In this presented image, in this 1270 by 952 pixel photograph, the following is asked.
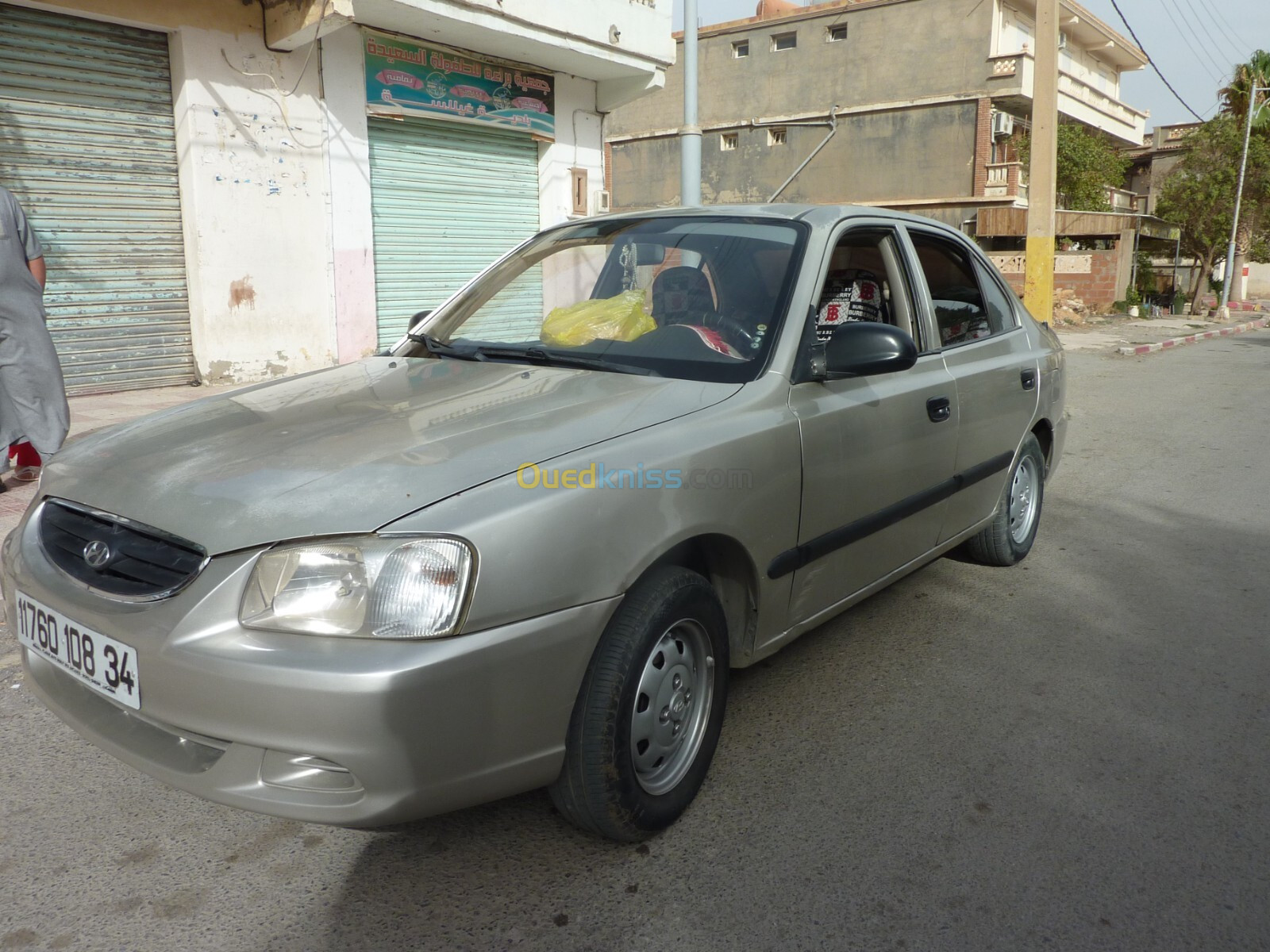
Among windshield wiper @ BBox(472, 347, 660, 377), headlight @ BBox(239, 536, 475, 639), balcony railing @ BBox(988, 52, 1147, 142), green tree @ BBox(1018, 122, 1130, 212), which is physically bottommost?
headlight @ BBox(239, 536, 475, 639)

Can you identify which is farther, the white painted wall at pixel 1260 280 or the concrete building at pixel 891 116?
the white painted wall at pixel 1260 280

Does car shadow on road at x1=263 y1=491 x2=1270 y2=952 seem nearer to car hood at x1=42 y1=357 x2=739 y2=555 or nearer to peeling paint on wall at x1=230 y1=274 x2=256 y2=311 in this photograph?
car hood at x1=42 y1=357 x2=739 y2=555

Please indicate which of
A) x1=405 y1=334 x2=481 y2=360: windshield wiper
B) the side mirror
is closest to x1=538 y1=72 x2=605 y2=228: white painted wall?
x1=405 y1=334 x2=481 y2=360: windshield wiper

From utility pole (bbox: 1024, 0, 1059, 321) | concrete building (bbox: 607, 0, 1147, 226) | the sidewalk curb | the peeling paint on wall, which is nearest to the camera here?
the peeling paint on wall

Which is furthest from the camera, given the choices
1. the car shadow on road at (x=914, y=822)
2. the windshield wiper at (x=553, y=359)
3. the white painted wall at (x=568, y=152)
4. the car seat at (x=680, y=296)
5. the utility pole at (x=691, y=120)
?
the white painted wall at (x=568, y=152)

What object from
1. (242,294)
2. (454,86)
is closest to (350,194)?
(242,294)

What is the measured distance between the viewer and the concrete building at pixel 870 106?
93.2ft

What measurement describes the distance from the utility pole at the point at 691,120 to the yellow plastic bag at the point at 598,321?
297 inches

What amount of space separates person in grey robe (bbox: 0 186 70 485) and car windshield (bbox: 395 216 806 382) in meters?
3.14

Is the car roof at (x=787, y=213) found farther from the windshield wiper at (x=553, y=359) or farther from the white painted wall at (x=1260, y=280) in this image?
the white painted wall at (x=1260, y=280)

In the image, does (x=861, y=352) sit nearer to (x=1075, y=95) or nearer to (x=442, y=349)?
(x=442, y=349)

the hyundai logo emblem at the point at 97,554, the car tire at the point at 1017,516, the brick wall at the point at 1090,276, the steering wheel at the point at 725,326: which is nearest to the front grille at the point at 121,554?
the hyundai logo emblem at the point at 97,554

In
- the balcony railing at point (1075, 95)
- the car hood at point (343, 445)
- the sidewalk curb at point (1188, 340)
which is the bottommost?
the sidewalk curb at point (1188, 340)

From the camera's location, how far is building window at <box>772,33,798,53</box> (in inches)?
1276
